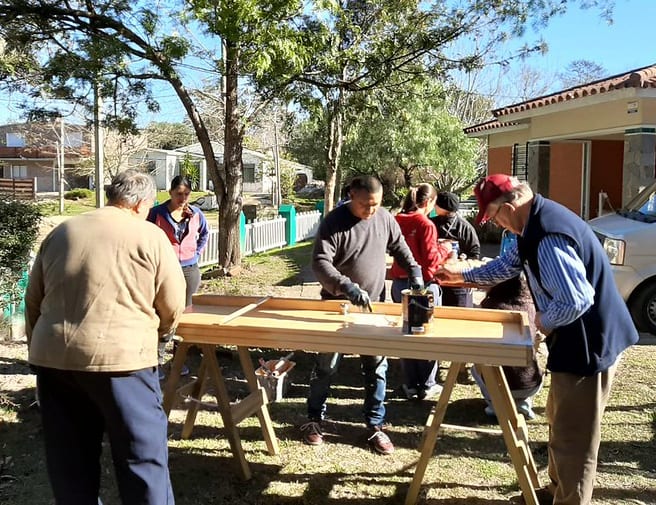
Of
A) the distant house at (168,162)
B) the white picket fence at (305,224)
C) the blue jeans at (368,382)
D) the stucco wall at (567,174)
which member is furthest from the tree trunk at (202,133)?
the distant house at (168,162)

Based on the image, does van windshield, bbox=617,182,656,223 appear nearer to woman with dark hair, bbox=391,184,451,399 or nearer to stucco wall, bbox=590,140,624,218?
woman with dark hair, bbox=391,184,451,399

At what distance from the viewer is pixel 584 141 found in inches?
568

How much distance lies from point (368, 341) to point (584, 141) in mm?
12890

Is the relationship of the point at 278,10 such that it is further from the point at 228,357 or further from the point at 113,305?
the point at 113,305

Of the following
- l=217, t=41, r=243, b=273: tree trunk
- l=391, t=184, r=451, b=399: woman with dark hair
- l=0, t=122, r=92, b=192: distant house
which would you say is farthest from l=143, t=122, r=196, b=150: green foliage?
l=391, t=184, r=451, b=399: woman with dark hair

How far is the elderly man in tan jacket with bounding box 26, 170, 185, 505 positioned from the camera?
2.57 meters

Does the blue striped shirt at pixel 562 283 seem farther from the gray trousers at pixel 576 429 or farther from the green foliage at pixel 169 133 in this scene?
the green foliage at pixel 169 133

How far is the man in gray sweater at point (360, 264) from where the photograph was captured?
13.4ft

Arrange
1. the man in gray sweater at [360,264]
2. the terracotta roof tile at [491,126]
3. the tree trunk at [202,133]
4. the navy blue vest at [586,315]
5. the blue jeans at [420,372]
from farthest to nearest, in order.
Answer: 1. the terracotta roof tile at [491,126]
2. the tree trunk at [202,133]
3. the blue jeans at [420,372]
4. the man in gray sweater at [360,264]
5. the navy blue vest at [586,315]

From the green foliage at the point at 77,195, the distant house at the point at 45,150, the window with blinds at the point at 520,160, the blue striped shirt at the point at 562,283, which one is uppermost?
the distant house at the point at 45,150

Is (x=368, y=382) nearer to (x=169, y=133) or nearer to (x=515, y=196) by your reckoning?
(x=515, y=196)

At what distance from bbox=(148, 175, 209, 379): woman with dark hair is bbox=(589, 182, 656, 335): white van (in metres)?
4.70

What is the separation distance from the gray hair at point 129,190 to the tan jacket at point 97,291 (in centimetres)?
7

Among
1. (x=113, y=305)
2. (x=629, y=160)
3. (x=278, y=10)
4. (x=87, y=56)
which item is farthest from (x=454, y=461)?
(x=629, y=160)
